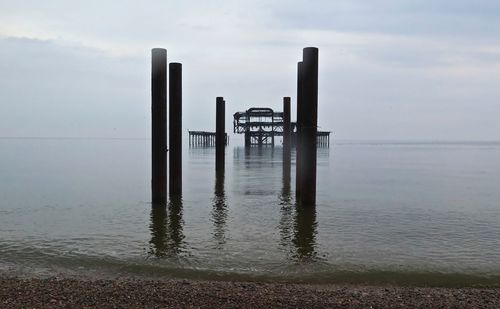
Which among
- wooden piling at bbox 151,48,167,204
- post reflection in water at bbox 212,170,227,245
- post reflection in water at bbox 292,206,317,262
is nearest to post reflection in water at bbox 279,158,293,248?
post reflection in water at bbox 292,206,317,262

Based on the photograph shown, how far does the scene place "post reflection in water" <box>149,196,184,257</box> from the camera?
8.87 meters

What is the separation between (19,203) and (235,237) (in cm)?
858

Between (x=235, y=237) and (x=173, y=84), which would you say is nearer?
(x=235, y=237)

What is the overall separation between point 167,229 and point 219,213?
2727 millimetres

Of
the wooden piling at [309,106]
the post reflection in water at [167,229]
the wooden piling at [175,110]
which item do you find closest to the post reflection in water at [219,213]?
the post reflection in water at [167,229]

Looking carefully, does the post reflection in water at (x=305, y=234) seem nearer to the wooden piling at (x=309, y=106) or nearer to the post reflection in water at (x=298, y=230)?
the post reflection in water at (x=298, y=230)

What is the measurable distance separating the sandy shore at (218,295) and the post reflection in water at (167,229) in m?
2.02

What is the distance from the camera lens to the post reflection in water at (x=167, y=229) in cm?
887

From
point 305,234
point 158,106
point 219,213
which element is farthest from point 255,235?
point 158,106

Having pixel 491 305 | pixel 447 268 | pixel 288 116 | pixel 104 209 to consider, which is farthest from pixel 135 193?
pixel 491 305

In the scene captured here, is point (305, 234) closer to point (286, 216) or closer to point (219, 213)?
point (286, 216)

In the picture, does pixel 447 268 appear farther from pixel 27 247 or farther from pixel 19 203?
pixel 19 203

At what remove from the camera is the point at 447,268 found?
783cm

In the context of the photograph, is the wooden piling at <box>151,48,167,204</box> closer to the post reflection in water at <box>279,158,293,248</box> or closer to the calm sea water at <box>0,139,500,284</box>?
the calm sea water at <box>0,139,500,284</box>
